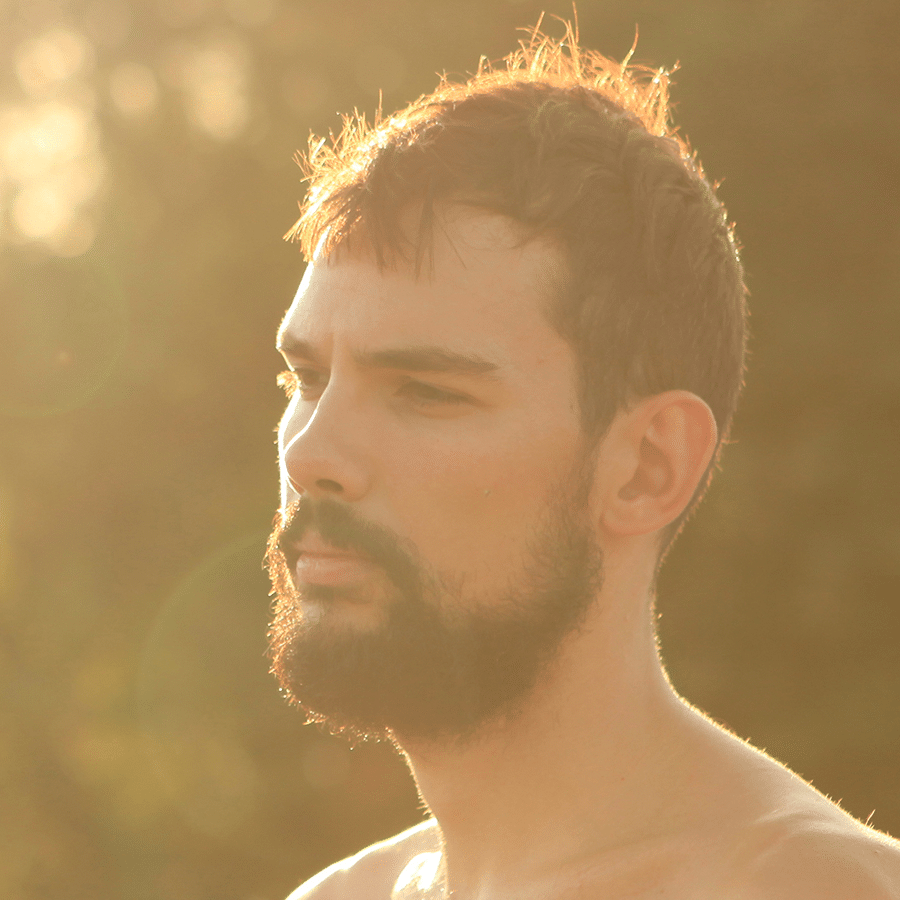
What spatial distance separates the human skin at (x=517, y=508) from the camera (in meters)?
2.49

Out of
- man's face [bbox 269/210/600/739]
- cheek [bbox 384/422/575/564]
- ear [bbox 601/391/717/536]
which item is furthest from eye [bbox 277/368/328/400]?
ear [bbox 601/391/717/536]

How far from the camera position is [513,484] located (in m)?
2.55

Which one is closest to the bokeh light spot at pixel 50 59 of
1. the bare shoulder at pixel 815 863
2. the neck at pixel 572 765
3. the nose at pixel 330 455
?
the nose at pixel 330 455

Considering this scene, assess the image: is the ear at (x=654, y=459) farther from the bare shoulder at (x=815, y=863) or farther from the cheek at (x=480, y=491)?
the bare shoulder at (x=815, y=863)

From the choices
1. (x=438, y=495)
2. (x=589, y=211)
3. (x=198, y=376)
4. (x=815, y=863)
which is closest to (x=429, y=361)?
(x=438, y=495)

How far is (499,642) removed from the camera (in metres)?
2.60

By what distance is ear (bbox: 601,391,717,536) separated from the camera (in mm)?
2648

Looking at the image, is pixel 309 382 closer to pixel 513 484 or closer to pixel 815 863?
pixel 513 484

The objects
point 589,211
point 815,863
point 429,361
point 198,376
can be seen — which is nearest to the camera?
point 815,863

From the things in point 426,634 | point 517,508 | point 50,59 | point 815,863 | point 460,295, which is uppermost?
point 50,59

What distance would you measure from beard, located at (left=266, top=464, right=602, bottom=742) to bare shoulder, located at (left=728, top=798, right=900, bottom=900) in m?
0.64

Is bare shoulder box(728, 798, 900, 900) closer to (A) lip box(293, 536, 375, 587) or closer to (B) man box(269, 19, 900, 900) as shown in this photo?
(B) man box(269, 19, 900, 900)

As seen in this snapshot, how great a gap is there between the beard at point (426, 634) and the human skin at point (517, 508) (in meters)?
0.03

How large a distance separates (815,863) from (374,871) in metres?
1.58
